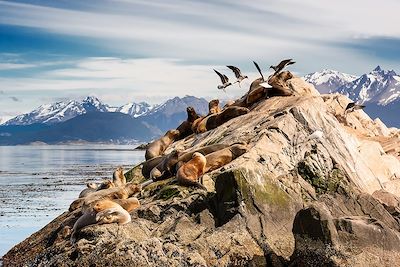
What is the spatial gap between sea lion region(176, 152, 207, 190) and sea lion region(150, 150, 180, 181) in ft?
4.76

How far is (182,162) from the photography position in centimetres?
1728

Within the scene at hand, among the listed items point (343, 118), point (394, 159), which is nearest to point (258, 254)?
point (394, 159)

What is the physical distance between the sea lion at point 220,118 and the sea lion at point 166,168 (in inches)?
141

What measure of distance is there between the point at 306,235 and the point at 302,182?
9.21 feet

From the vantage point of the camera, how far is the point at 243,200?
14.5m

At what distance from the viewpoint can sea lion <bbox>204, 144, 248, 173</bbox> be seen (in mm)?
16703

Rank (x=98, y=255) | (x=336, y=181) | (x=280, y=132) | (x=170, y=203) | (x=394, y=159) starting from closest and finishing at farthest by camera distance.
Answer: (x=98, y=255)
(x=170, y=203)
(x=336, y=181)
(x=280, y=132)
(x=394, y=159)

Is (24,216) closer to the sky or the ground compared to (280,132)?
closer to the ground

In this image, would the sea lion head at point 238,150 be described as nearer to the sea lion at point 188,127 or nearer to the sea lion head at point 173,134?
the sea lion head at point 173,134

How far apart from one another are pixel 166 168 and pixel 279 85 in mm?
5466

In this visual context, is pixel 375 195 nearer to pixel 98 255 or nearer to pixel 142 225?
pixel 142 225

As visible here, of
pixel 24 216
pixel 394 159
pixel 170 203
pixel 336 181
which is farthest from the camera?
pixel 24 216

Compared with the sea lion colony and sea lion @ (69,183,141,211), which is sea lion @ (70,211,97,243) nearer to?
the sea lion colony

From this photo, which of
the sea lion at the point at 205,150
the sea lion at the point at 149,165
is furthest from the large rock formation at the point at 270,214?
the sea lion at the point at 149,165
